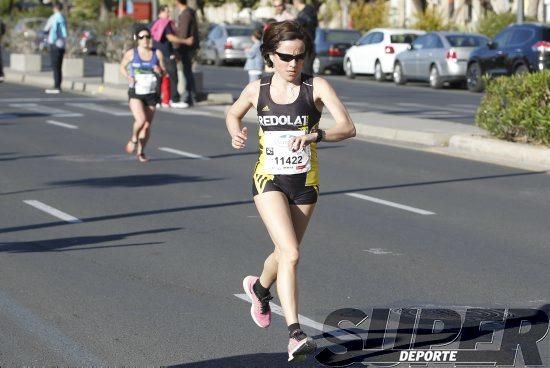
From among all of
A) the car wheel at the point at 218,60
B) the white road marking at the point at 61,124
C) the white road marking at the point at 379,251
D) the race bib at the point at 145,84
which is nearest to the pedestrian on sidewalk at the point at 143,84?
the race bib at the point at 145,84

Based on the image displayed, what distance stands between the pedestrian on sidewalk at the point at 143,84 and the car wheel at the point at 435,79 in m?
18.4

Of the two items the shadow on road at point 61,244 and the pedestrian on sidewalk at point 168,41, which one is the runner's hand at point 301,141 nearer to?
the shadow on road at point 61,244

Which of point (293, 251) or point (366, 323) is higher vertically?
point (293, 251)

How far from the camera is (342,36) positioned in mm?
43781

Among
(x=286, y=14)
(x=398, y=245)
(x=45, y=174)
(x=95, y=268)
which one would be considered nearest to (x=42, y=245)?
(x=95, y=268)

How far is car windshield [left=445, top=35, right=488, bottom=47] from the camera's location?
113ft

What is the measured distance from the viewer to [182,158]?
17266 millimetres

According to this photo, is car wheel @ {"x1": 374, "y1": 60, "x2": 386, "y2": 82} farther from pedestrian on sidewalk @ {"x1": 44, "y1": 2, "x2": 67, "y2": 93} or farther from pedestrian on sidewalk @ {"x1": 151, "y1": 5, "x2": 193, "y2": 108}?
pedestrian on sidewalk @ {"x1": 151, "y1": 5, "x2": 193, "y2": 108}

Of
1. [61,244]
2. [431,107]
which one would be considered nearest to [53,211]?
[61,244]

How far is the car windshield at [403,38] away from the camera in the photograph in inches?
1529

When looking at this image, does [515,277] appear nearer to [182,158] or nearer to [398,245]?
[398,245]

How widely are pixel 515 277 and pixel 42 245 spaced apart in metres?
3.81

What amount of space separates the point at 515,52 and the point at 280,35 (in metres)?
24.1

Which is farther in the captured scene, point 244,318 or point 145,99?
point 145,99
